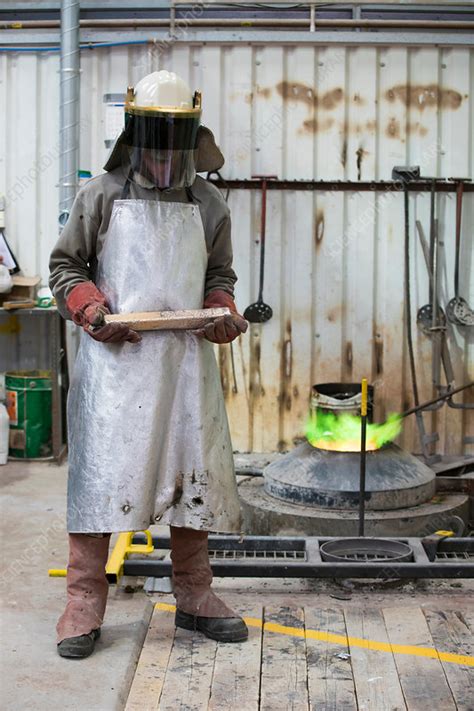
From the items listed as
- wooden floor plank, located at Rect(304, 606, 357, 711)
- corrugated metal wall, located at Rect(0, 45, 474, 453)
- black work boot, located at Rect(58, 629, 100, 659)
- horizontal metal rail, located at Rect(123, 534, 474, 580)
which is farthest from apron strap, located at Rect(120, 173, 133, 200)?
corrugated metal wall, located at Rect(0, 45, 474, 453)

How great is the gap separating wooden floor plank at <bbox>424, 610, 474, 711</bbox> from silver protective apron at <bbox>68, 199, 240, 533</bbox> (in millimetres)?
984

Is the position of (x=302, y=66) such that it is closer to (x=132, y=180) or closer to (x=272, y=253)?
(x=272, y=253)

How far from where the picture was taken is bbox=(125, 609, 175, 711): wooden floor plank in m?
3.44

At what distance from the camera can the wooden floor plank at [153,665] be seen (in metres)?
3.44

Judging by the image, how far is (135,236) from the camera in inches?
147

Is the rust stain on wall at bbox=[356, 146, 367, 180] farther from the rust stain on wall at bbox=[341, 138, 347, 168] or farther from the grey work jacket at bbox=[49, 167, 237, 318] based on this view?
the grey work jacket at bbox=[49, 167, 237, 318]

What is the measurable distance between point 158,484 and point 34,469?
11.2 feet

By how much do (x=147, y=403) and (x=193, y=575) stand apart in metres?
0.78

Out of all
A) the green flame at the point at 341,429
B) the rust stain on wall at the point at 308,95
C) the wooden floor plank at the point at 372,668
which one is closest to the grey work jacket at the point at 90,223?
the wooden floor plank at the point at 372,668

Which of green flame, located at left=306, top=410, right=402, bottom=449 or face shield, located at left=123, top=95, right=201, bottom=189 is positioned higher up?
face shield, located at left=123, top=95, right=201, bottom=189

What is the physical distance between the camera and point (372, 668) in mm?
3719

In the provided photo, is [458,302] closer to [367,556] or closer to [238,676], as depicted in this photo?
[367,556]

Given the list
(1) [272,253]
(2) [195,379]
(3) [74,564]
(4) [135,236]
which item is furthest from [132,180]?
(1) [272,253]

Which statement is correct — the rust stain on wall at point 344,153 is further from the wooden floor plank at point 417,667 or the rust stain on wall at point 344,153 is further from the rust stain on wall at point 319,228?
the wooden floor plank at point 417,667
